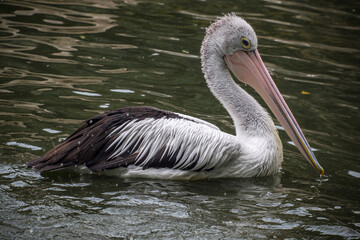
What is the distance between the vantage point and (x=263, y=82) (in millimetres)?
5523

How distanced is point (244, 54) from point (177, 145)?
1.32 meters

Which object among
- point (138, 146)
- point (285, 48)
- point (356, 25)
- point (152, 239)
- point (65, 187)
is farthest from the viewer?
point (356, 25)

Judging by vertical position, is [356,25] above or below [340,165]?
above

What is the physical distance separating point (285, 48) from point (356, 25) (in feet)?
9.22

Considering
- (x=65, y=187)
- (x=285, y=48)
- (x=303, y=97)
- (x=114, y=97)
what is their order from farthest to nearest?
(x=285, y=48) → (x=303, y=97) → (x=114, y=97) → (x=65, y=187)

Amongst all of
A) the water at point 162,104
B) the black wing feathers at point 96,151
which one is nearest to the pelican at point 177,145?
the black wing feathers at point 96,151

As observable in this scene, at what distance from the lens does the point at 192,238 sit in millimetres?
3893

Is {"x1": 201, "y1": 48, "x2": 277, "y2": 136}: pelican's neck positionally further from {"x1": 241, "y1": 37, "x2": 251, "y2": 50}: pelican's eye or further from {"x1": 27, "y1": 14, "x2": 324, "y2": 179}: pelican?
{"x1": 241, "y1": 37, "x2": 251, "y2": 50}: pelican's eye

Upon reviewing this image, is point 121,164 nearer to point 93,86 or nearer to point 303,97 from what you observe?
point 93,86

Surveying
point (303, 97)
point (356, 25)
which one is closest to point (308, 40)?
point (356, 25)

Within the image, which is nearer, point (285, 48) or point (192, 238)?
point (192, 238)

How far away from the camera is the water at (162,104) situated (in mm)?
4184

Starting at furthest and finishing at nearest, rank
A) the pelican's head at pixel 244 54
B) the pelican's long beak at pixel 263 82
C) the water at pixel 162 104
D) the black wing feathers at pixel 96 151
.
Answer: the pelican's head at pixel 244 54
the pelican's long beak at pixel 263 82
the black wing feathers at pixel 96 151
the water at pixel 162 104

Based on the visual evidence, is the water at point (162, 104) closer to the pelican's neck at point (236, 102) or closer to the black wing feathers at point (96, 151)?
the black wing feathers at point (96, 151)
